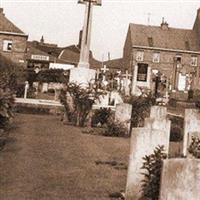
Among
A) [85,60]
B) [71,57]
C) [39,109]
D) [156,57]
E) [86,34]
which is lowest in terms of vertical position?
[39,109]

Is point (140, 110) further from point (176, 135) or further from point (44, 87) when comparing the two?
point (44, 87)

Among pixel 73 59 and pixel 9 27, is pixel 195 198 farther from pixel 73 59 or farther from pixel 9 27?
pixel 73 59

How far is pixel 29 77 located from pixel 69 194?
108 feet

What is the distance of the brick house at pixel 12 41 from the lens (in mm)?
56906

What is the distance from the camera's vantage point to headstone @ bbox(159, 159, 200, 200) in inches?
214

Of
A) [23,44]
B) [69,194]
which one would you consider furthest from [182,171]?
[23,44]

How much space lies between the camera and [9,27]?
57250mm

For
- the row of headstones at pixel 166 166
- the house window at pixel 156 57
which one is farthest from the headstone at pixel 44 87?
the house window at pixel 156 57

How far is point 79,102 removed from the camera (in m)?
16.3

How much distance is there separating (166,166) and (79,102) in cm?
1074

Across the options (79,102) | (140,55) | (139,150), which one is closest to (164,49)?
(140,55)

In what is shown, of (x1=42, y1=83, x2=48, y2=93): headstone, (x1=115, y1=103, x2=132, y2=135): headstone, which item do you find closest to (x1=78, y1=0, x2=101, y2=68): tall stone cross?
(x1=115, y1=103, x2=132, y2=135): headstone

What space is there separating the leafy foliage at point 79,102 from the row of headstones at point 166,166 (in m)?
5.21

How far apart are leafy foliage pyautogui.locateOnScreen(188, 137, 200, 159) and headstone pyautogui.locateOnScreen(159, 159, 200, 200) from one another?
1.78m
